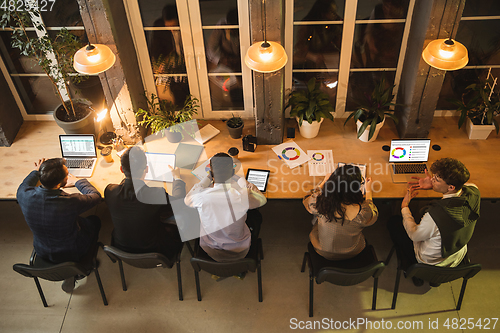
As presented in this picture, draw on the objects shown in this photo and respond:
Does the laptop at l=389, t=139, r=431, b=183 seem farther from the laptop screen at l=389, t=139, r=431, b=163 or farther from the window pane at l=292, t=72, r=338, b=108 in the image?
the window pane at l=292, t=72, r=338, b=108

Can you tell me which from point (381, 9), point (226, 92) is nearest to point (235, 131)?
point (226, 92)

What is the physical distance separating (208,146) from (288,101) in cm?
108

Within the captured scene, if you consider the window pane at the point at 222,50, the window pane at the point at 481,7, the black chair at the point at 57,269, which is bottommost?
the black chair at the point at 57,269

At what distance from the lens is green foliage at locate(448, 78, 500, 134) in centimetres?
393

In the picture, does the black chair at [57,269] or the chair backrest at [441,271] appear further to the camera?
the black chair at [57,269]

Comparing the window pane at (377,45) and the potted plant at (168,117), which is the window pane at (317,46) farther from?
the potted plant at (168,117)

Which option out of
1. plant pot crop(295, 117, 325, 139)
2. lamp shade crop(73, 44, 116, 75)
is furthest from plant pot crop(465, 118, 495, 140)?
lamp shade crop(73, 44, 116, 75)

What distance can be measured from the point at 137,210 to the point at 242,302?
1419mm

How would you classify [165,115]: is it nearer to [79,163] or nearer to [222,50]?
[222,50]

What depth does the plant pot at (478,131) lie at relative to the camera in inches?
158

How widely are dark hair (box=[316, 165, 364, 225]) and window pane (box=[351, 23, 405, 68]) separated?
1.80 m

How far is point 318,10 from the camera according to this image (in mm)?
3814

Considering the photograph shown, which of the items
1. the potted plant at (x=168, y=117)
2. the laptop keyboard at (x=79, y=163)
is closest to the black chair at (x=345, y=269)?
the potted plant at (x=168, y=117)

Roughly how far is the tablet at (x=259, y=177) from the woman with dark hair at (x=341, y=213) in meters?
0.50
